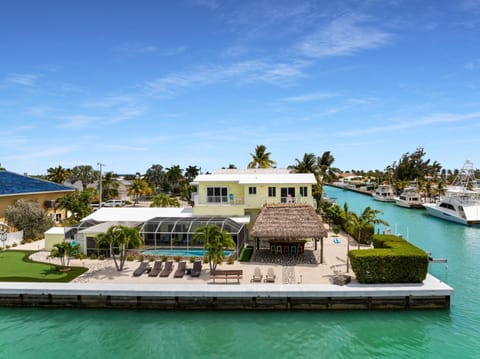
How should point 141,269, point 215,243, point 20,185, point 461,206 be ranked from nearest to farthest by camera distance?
point 215,243 → point 141,269 → point 20,185 → point 461,206

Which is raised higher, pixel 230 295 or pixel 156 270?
pixel 156 270

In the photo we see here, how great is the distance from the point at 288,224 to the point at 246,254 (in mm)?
4948

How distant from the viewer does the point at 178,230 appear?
97.0 feet

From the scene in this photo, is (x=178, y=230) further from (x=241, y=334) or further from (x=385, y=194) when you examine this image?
(x=385, y=194)

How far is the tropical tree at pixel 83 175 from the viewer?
277 feet

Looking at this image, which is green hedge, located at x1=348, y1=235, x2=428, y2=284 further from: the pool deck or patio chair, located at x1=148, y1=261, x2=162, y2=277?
patio chair, located at x1=148, y1=261, x2=162, y2=277

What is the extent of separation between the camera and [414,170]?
413 feet

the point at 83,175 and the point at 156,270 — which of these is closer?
the point at 156,270

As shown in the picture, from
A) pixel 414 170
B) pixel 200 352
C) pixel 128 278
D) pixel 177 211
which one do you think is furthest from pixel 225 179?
pixel 414 170

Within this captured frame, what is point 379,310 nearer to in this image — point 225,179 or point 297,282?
point 297,282

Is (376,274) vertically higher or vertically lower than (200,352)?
higher

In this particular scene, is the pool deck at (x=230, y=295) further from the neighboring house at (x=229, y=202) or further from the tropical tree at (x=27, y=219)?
the tropical tree at (x=27, y=219)

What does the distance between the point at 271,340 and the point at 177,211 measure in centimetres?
2229

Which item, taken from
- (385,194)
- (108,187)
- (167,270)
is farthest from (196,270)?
(385,194)
